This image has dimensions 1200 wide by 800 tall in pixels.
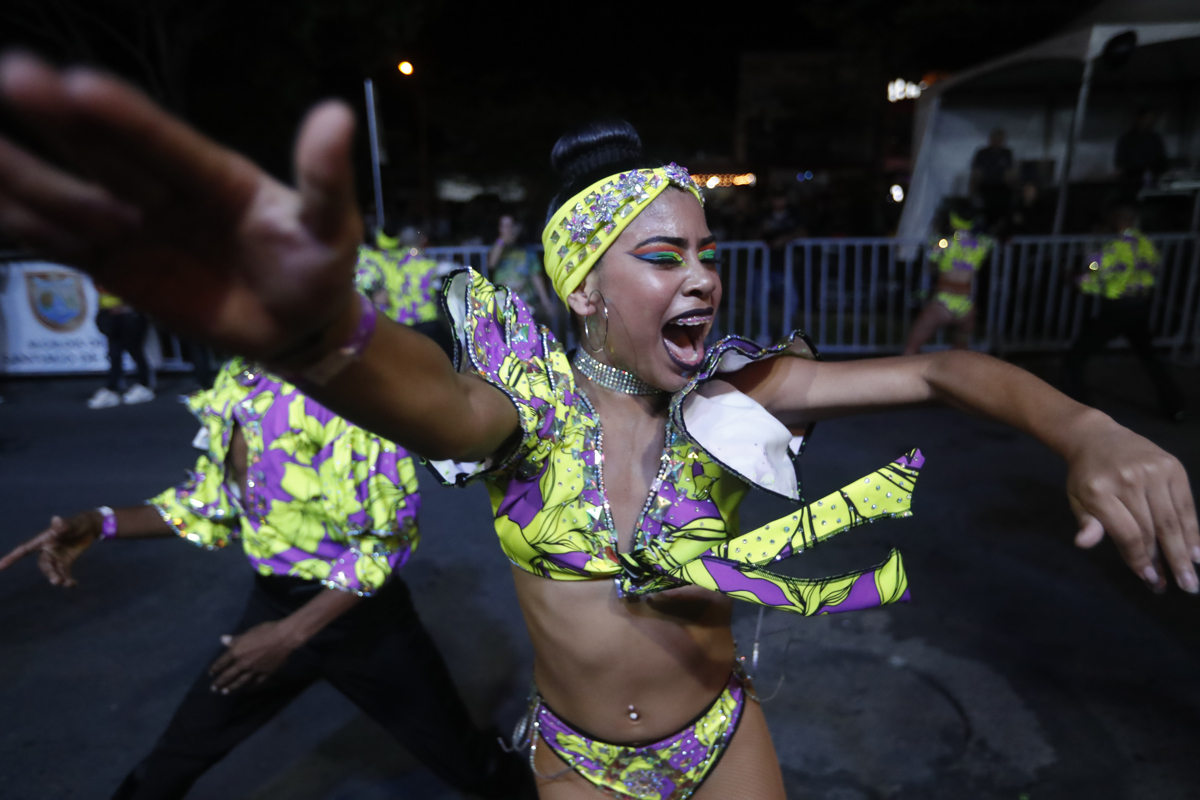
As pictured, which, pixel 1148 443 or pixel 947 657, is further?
pixel 947 657

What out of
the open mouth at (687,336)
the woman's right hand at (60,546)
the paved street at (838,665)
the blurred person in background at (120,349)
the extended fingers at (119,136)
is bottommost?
the paved street at (838,665)

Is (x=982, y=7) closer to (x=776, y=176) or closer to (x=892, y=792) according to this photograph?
(x=776, y=176)

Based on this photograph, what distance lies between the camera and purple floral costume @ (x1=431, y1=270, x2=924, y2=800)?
1.40 m

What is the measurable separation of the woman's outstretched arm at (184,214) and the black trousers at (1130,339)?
23.6 feet

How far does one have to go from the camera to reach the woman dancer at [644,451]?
38.6 inches

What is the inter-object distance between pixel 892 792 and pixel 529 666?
1.54 metres

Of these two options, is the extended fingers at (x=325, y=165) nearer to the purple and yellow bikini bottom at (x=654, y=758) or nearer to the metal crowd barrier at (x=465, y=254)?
the purple and yellow bikini bottom at (x=654, y=758)

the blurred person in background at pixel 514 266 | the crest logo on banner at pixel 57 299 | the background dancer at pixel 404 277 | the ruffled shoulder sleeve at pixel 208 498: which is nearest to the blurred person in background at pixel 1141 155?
the blurred person in background at pixel 514 266

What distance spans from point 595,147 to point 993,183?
10.1 meters

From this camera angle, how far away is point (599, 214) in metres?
1.55

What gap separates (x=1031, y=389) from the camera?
3.99 feet

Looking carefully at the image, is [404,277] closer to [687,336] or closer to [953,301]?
[953,301]

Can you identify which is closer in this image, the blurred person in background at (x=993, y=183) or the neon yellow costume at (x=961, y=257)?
the neon yellow costume at (x=961, y=257)

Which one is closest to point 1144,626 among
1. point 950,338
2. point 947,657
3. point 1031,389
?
point 947,657
